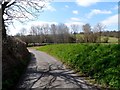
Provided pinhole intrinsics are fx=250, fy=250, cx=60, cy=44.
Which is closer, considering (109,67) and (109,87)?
(109,87)

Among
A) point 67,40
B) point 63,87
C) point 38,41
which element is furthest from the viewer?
point 38,41

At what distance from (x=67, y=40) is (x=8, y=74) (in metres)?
70.6

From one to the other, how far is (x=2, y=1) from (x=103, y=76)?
1572 centimetres

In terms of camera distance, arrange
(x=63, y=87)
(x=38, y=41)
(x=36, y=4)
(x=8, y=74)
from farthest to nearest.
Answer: (x=38, y=41)
(x=36, y=4)
(x=8, y=74)
(x=63, y=87)

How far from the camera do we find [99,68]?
48.5ft

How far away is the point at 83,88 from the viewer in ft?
39.5

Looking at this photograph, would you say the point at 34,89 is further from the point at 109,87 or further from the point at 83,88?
the point at 109,87

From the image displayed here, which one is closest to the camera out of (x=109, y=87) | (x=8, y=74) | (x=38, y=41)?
(x=109, y=87)

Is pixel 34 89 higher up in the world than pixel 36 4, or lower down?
lower down

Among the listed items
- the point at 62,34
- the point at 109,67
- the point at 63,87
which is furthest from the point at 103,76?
the point at 62,34

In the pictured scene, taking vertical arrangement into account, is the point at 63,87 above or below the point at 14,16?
below

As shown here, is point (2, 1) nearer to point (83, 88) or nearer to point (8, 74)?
point (8, 74)

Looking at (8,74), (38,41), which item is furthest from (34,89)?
(38,41)

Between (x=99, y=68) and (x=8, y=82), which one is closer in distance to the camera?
(x=8, y=82)
